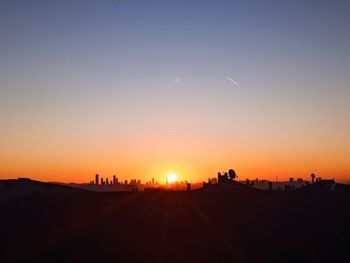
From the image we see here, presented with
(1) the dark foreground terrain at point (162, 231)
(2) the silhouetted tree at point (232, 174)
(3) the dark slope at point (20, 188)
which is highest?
(2) the silhouetted tree at point (232, 174)

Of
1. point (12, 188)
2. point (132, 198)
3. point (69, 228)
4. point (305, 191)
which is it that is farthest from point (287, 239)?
point (12, 188)

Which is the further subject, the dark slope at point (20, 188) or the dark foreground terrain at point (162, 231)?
the dark slope at point (20, 188)

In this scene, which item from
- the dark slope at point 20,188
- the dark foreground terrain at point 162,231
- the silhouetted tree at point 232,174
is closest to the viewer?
the dark foreground terrain at point 162,231

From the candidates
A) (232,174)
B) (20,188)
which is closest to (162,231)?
(20,188)

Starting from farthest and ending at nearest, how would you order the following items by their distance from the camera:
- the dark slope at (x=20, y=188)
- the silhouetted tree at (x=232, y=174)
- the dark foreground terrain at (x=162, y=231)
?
the silhouetted tree at (x=232, y=174), the dark slope at (x=20, y=188), the dark foreground terrain at (x=162, y=231)

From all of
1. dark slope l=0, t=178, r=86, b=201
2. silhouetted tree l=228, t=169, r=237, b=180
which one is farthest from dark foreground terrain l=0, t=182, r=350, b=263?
silhouetted tree l=228, t=169, r=237, b=180

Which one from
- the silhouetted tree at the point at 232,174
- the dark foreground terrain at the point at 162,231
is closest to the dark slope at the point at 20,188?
the dark foreground terrain at the point at 162,231

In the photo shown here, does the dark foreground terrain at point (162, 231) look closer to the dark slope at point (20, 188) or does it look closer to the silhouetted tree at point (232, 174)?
the dark slope at point (20, 188)

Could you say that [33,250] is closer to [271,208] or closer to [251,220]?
[251,220]
